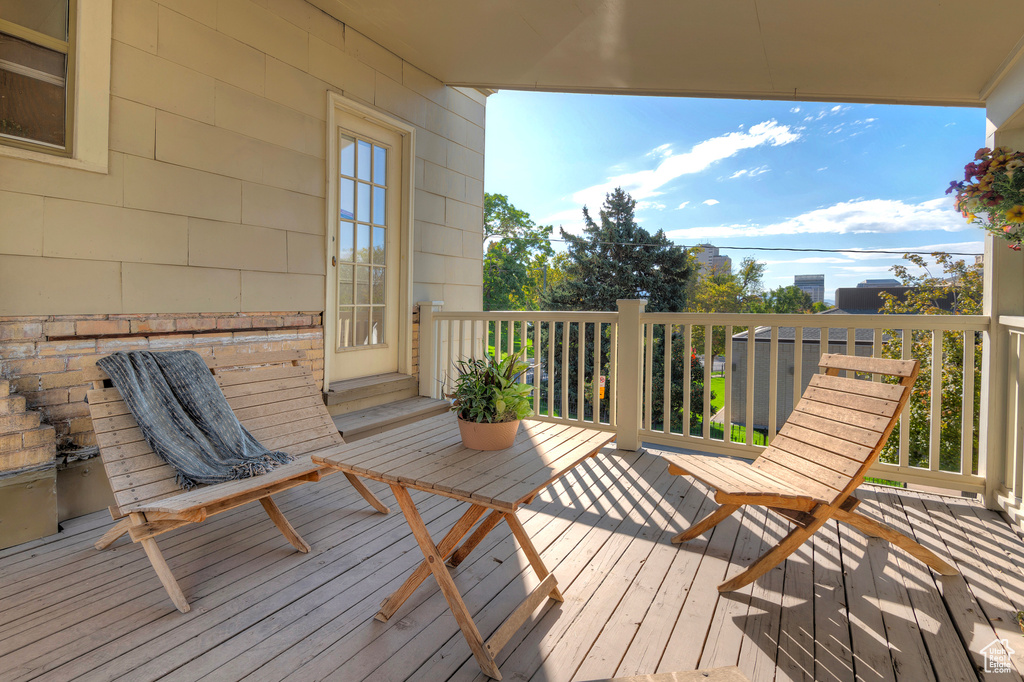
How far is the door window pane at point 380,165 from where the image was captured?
4.20 metres

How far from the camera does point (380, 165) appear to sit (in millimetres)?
4238

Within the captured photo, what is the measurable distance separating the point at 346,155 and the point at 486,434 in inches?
115

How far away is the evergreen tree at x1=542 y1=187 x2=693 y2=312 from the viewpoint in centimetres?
1922

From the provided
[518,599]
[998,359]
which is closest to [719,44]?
[998,359]

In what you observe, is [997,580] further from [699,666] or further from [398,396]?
[398,396]

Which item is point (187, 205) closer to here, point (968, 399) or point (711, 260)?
point (968, 399)

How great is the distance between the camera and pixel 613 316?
379 centimetres

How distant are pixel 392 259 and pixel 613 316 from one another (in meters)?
1.88

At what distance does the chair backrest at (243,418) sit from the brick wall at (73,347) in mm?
213

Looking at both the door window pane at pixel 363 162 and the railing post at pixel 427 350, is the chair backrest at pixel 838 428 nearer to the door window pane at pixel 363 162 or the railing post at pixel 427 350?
the railing post at pixel 427 350

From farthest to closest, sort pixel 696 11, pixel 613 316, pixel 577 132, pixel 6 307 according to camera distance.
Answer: pixel 577 132
pixel 613 316
pixel 696 11
pixel 6 307

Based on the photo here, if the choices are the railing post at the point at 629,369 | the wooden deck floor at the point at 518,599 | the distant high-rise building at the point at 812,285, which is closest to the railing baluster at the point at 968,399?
the wooden deck floor at the point at 518,599

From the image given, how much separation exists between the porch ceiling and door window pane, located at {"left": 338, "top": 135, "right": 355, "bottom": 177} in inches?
31.2

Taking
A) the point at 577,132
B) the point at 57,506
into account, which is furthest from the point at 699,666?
the point at 577,132
